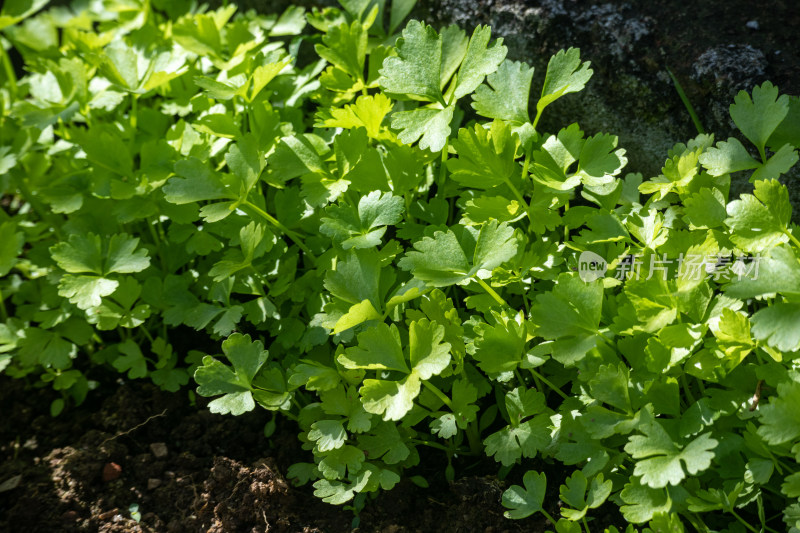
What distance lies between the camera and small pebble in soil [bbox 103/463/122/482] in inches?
65.7

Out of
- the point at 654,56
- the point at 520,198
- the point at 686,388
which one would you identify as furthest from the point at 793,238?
the point at 654,56

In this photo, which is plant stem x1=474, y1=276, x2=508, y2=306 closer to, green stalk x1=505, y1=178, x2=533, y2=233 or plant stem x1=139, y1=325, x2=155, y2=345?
green stalk x1=505, y1=178, x2=533, y2=233

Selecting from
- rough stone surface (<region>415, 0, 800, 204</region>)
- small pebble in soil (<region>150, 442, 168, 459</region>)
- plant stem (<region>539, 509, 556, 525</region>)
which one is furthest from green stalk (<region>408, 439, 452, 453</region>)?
rough stone surface (<region>415, 0, 800, 204</region>)

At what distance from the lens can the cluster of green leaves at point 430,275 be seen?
1.32 metres

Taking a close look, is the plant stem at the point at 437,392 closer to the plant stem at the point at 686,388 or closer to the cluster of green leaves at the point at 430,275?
the cluster of green leaves at the point at 430,275

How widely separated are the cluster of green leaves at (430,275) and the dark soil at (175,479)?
0.18 feet

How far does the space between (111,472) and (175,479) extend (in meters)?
0.14

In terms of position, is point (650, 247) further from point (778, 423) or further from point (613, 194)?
point (778, 423)

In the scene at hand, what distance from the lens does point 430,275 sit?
1408mm

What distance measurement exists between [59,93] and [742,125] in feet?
5.61

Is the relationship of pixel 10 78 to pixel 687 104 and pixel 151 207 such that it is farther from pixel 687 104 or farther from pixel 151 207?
pixel 687 104

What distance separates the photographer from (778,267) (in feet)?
4.13

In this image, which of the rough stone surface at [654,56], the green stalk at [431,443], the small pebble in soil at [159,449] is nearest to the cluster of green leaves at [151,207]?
the small pebble in soil at [159,449]

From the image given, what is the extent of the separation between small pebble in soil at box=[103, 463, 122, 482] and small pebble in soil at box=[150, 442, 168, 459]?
80 millimetres
